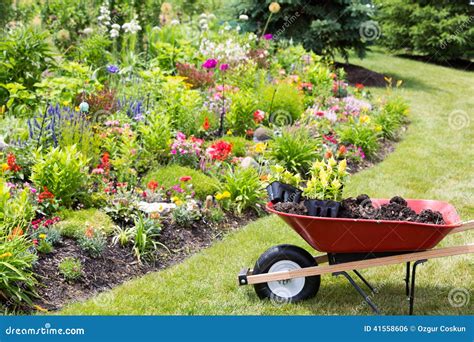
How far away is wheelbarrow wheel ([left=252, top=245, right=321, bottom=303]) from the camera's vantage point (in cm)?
377

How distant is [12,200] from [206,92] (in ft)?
11.4

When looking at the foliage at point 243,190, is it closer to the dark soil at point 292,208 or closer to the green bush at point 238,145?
the green bush at point 238,145

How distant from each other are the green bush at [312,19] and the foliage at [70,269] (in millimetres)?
7478

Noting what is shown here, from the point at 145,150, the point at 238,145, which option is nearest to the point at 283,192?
the point at 145,150

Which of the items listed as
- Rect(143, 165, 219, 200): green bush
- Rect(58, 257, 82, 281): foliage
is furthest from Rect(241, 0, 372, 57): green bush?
Rect(58, 257, 82, 281): foliage

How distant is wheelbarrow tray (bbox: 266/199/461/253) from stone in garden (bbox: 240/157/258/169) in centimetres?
214

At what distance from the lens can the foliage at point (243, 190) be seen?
5.29 meters

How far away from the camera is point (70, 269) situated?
3.96 meters

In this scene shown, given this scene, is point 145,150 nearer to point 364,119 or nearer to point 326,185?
point 326,185

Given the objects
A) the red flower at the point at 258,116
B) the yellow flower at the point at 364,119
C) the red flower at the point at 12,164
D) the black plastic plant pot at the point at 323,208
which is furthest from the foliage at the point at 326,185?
the yellow flower at the point at 364,119

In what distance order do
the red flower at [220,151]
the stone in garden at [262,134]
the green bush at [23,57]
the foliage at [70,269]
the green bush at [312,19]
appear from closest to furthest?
the foliage at [70,269] < the red flower at [220,151] < the green bush at [23,57] < the stone in garden at [262,134] < the green bush at [312,19]

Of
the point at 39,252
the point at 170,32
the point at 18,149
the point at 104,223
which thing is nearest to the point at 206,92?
the point at 170,32

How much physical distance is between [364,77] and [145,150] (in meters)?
7.18

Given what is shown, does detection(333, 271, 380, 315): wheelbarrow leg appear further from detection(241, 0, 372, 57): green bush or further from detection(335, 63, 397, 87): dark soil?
detection(335, 63, 397, 87): dark soil
